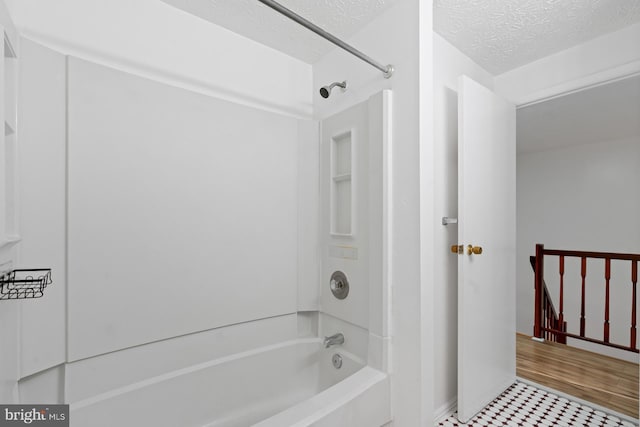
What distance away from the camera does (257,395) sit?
168 cm

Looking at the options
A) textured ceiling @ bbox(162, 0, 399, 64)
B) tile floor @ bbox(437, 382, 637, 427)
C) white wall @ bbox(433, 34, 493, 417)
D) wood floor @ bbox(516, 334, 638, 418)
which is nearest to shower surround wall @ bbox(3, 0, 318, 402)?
textured ceiling @ bbox(162, 0, 399, 64)

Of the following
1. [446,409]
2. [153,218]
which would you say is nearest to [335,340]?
[446,409]

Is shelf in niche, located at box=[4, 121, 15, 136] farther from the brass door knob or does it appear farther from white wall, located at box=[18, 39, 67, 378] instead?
the brass door knob

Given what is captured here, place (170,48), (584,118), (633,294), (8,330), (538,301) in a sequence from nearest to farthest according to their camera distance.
→ (8,330), (170,48), (633,294), (538,301), (584,118)

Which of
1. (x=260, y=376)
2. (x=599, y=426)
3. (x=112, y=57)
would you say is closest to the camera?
(x=112, y=57)

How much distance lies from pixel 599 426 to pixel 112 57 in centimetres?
309

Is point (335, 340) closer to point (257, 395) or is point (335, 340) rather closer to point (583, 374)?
point (257, 395)

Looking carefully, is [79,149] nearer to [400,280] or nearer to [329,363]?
[400,280]

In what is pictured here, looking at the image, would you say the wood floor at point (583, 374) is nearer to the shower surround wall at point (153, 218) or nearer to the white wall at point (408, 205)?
the white wall at point (408, 205)

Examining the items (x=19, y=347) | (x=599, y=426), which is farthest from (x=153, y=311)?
(x=599, y=426)

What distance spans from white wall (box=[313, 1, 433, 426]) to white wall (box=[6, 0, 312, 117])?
2.30 ft

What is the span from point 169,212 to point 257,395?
114 cm

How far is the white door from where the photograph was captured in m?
1.67

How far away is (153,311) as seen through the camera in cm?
142
